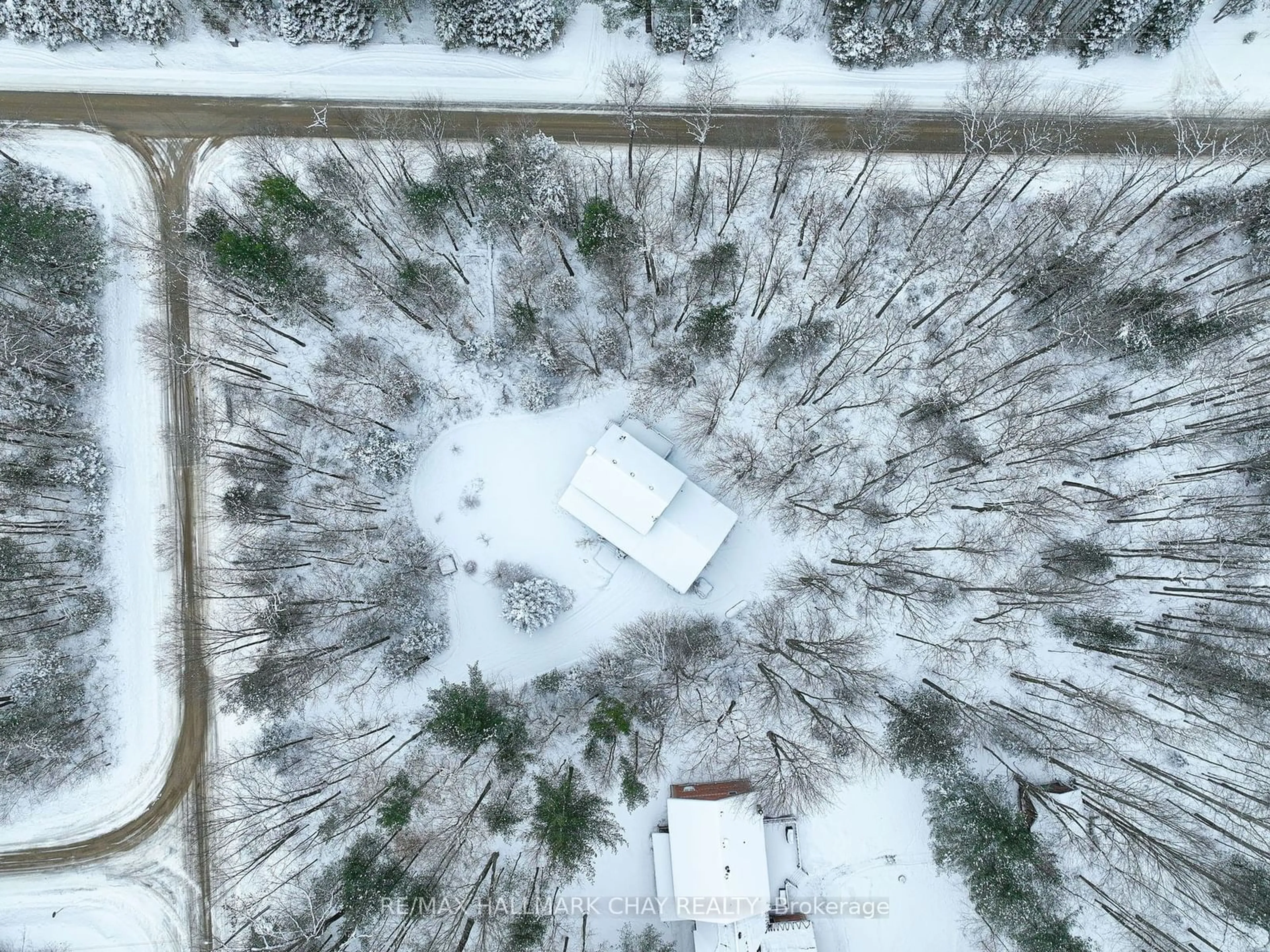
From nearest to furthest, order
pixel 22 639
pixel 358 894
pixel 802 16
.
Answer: pixel 358 894 → pixel 22 639 → pixel 802 16

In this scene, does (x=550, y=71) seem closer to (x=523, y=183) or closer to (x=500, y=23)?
(x=500, y=23)

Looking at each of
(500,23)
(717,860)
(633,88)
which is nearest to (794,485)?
(717,860)

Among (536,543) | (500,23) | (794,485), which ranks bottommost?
(536,543)

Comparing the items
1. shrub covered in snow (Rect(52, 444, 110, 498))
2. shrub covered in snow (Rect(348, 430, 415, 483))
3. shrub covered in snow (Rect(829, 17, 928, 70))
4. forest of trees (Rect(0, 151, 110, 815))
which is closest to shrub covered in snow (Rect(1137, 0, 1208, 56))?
shrub covered in snow (Rect(829, 17, 928, 70))

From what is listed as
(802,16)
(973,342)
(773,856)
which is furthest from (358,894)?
(802,16)

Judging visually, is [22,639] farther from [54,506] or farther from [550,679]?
[550,679]

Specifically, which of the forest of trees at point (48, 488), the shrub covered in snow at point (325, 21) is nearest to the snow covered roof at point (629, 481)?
the shrub covered in snow at point (325, 21)

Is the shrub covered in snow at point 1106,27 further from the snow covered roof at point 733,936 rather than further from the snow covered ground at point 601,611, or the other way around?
the snow covered roof at point 733,936
